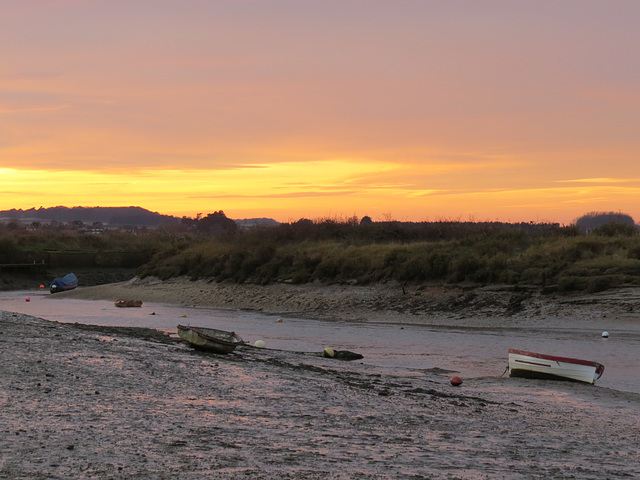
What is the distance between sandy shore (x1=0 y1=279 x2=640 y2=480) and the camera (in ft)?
29.8

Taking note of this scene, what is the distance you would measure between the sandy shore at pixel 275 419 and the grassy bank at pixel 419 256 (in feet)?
57.9

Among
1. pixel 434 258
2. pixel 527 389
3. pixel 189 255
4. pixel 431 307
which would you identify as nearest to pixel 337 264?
pixel 434 258

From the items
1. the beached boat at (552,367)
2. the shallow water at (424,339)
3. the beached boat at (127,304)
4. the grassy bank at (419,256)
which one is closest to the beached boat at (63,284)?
the grassy bank at (419,256)

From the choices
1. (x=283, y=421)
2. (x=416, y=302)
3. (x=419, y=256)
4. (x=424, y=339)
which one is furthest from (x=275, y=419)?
(x=419, y=256)

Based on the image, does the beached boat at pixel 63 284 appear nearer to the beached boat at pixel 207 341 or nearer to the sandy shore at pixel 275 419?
the sandy shore at pixel 275 419

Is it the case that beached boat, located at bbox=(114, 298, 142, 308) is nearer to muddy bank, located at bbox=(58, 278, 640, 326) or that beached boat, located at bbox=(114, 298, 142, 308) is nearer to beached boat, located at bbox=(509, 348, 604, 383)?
muddy bank, located at bbox=(58, 278, 640, 326)

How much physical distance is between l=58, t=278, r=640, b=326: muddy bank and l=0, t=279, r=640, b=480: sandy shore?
44.5 ft

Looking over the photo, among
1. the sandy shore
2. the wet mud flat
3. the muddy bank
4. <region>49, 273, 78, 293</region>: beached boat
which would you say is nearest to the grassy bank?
the muddy bank

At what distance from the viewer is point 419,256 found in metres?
40.2

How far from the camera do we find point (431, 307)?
35250 millimetres

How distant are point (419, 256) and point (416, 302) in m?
4.61

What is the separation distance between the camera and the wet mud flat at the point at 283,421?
29.7 feet

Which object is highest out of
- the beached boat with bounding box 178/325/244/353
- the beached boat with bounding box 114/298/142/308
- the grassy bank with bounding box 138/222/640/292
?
the grassy bank with bounding box 138/222/640/292

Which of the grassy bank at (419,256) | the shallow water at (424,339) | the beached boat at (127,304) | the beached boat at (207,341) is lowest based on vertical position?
the beached boat at (127,304)
